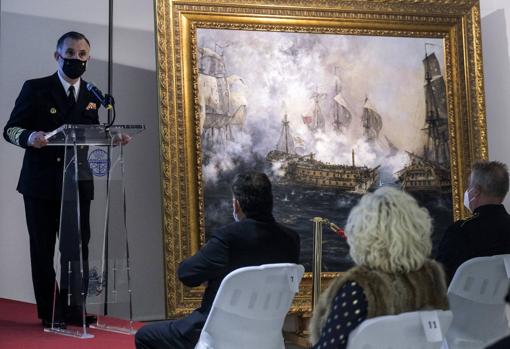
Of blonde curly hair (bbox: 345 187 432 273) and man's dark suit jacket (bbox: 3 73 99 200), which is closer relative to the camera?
blonde curly hair (bbox: 345 187 432 273)

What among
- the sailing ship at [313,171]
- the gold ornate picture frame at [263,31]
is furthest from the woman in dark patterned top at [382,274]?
the sailing ship at [313,171]

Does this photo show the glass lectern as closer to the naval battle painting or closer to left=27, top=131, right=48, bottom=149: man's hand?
left=27, top=131, right=48, bottom=149: man's hand

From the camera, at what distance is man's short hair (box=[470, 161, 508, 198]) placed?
4.41m

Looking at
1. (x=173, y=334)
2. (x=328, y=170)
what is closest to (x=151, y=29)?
(x=328, y=170)

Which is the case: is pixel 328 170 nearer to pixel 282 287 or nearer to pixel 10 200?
pixel 10 200

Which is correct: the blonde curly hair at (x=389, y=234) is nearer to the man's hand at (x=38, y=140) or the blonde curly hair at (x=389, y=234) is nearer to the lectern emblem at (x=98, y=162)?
the lectern emblem at (x=98, y=162)

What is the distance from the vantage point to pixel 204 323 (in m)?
3.78

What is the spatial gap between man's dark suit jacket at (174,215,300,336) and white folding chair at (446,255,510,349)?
84cm

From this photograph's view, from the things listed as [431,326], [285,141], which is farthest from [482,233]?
[285,141]

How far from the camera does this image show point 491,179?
14.5 ft

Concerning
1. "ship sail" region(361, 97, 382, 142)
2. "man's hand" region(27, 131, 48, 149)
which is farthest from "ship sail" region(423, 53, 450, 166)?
"man's hand" region(27, 131, 48, 149)

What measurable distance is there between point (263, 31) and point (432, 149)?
175cm

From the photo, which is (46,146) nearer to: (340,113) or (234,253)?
(234,253)

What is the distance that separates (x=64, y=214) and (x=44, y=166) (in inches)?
21.2
